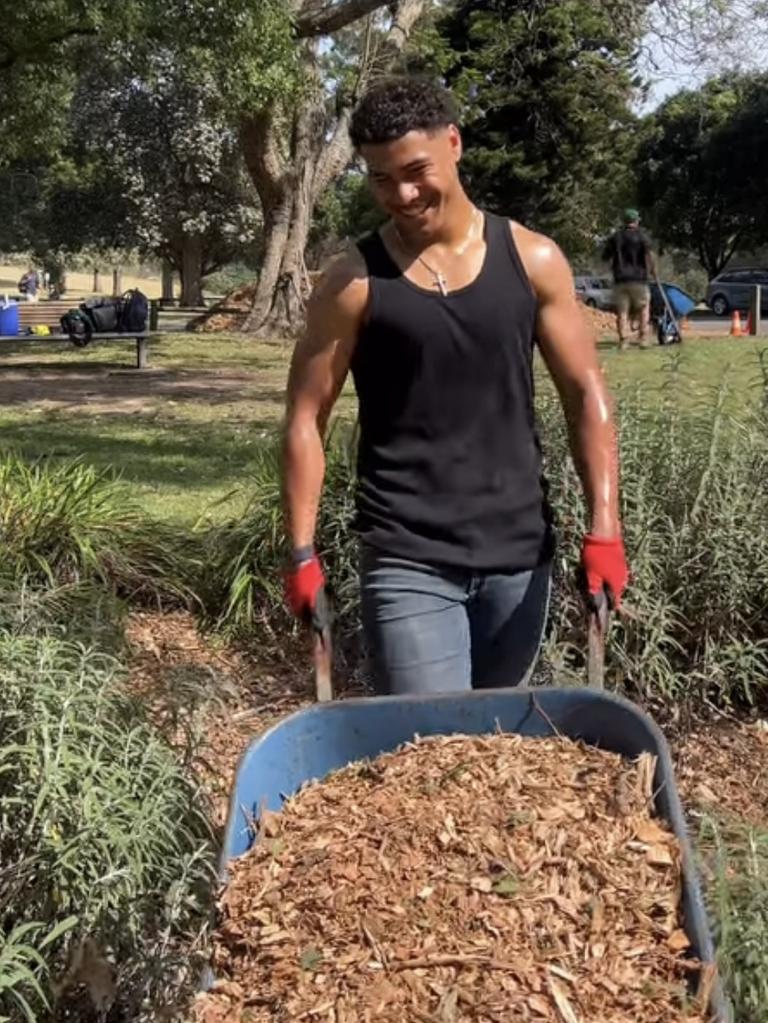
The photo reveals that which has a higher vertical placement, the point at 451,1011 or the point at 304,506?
the point at 304,506

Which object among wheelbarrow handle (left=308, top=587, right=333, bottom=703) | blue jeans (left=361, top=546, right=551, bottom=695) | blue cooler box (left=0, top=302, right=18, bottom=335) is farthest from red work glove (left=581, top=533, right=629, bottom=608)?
blue cooler box (left=0, top=302, right=18, bottom=335)

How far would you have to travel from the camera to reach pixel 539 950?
206cm

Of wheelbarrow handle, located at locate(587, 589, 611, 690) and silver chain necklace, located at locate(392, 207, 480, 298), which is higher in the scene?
silver chain necklace, located at locate(392, 207, 480, 298)

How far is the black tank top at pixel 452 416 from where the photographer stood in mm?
2830

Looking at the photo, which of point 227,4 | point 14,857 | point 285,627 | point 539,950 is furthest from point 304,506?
point 227,4

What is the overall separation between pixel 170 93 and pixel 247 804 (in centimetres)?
3811

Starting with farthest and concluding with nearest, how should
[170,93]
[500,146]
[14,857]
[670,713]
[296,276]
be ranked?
Answer: [170,93] → [500,146] → [296,276] → [670,713] → [14,857]

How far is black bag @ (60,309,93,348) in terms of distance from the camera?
1964cm

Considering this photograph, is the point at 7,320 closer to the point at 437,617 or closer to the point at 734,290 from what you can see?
the point at 734,290

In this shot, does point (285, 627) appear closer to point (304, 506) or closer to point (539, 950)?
point (304, 506)

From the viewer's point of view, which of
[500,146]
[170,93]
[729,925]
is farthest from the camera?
[170,93]

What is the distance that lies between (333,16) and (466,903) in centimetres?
1611

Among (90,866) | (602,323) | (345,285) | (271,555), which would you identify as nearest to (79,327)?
(602,323)

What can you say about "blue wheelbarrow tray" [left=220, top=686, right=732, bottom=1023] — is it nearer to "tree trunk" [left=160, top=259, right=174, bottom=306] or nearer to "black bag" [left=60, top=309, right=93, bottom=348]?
"black bag" [left=60, top=309, right=93, bottom=348]
